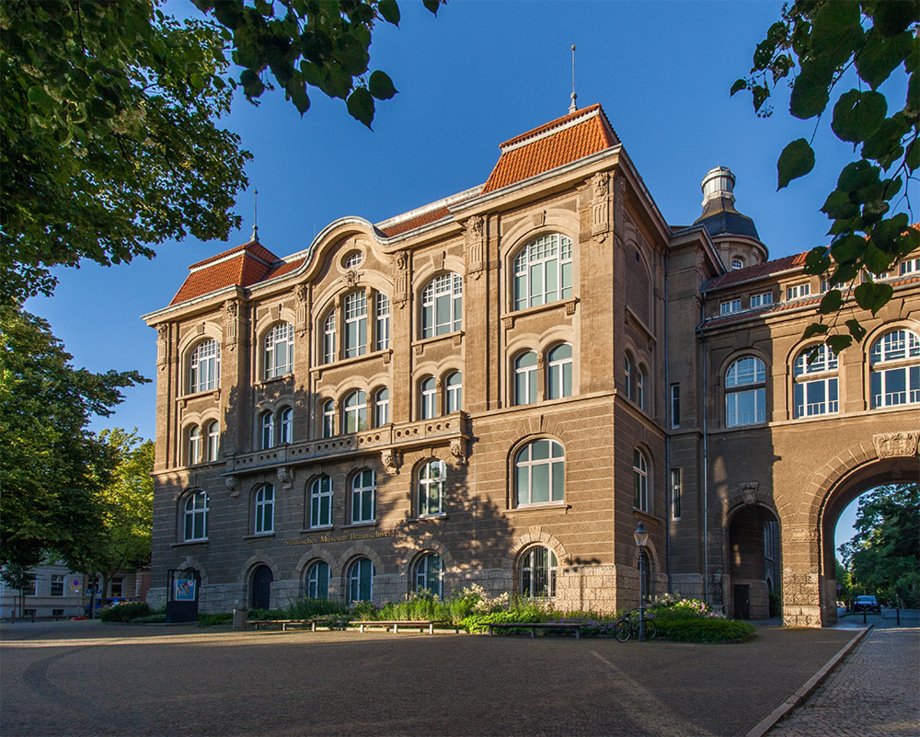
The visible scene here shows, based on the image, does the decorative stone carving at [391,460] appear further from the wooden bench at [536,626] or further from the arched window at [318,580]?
the wooden bench at [536,626]

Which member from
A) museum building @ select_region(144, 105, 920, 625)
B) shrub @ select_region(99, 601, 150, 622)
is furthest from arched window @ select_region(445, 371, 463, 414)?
shrub @ select_region(99, 601, 150, 622)

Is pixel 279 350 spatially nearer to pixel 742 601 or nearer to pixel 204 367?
pixel 204 367

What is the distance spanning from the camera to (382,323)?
34969 mm

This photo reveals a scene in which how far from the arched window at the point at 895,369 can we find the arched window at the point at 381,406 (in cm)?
1841

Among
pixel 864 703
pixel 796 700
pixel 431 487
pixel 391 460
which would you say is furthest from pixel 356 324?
pixel 864 703

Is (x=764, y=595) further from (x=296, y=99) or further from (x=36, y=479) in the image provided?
(x=296, y=99)

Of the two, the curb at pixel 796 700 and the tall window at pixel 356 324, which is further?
the tall window at pixel 356 324

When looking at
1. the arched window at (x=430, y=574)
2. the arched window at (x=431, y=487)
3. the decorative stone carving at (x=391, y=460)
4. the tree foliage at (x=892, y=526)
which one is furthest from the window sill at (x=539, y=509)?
the tree foliage at (x=892, y=526)

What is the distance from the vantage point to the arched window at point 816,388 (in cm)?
3036

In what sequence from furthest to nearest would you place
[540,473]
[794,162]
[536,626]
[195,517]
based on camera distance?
[195,517] → [540,473] → [536,626] → [794,162]

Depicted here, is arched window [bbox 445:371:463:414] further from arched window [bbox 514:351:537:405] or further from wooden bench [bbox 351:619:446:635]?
wooden bench [bbox 351:619:446:635]

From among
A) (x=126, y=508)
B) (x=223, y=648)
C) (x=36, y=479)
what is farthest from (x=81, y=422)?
(x=126, y=508)

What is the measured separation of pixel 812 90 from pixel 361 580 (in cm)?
3071

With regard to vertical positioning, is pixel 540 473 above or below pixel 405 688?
above
